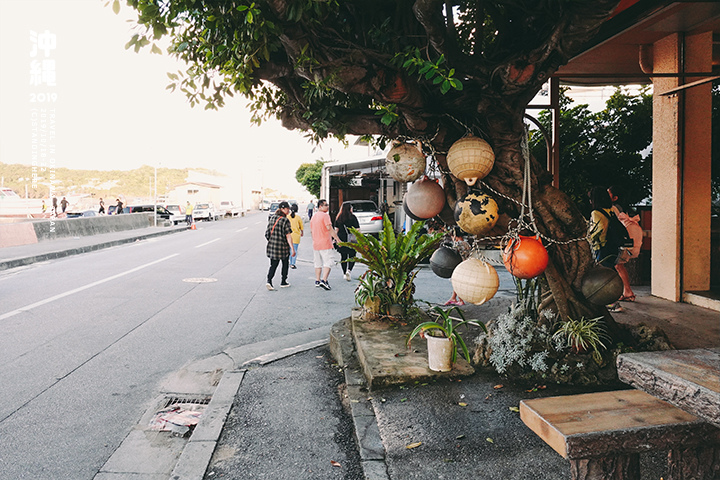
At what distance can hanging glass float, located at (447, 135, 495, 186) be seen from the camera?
3.92 meters

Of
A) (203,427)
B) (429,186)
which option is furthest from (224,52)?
(203,427)

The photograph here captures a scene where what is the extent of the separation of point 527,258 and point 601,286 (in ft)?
2.87

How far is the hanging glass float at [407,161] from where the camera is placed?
14.6ft

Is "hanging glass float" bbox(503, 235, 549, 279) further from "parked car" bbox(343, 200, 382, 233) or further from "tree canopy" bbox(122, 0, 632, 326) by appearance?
"parked car" bbox(343, 200, 382, 233)

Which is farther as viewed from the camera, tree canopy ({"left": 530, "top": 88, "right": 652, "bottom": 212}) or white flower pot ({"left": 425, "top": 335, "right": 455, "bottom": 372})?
tree canopy ({"left": 530, "top": 88, "right": 652, "bottom": 212})

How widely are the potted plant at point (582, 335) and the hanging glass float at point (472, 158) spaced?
1563mm

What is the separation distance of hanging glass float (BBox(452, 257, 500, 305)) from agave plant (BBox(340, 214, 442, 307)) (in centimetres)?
208

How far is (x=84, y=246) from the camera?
18.5 meters

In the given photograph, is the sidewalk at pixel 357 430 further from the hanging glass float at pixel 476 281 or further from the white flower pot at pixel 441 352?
the hanging glass float at pixel 476 281

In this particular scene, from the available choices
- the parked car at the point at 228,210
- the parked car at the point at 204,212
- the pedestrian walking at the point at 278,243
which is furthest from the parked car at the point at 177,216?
the pedestrian walking at the point at 278,243

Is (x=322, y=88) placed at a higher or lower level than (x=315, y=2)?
lower

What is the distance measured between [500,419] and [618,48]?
6.27 meters

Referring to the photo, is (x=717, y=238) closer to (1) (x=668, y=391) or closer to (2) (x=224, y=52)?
(1) (x=668, y=391)

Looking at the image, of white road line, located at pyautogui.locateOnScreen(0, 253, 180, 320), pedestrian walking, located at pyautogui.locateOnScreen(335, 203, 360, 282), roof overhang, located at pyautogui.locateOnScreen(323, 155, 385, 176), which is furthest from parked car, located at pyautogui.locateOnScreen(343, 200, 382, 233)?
white road line, located at pyautogui.locateOnScreen(0, 253, 180, 320)
